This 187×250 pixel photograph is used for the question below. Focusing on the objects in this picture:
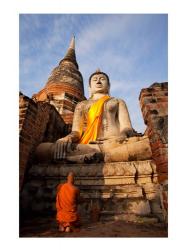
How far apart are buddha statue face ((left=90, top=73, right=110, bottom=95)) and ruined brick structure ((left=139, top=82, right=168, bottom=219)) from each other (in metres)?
4.02

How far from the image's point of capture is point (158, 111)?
134 inches

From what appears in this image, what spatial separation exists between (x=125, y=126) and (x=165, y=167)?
3417 millimetres

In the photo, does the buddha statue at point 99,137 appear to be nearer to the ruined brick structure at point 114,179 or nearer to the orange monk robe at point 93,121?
the orange monk robe at point 93,121

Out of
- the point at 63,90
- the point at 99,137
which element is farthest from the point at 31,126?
the point at 63,90

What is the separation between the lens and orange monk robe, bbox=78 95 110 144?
240 inches

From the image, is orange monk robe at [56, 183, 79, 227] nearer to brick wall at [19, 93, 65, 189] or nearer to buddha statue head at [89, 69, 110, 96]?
brick wall at [19, 93, 65, 189]

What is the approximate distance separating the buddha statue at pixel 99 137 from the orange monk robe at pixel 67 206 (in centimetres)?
137

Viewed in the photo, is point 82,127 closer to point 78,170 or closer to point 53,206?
point 78,170

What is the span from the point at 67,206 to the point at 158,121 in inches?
68.0

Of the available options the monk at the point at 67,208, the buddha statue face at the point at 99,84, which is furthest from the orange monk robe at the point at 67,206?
the buddha statue face at the point at 99,84

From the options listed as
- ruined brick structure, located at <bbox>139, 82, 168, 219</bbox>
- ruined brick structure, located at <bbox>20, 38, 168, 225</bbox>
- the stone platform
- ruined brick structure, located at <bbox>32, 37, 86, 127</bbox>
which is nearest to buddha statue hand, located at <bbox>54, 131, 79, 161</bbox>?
ruined brick structure, located at <bbox>20, 38, 168, 225</bbox>

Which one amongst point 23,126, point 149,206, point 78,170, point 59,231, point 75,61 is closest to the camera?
point 59,231

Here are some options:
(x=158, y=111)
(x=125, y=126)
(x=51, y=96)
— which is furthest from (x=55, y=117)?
(x=51, y=96)

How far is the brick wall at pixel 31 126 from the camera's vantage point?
11.7 ft
